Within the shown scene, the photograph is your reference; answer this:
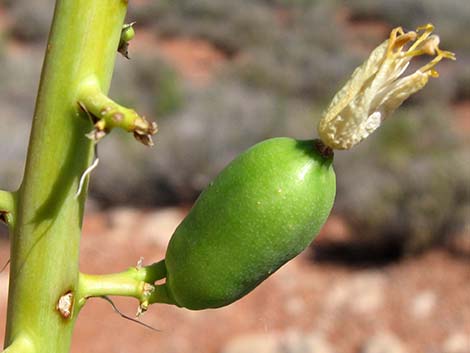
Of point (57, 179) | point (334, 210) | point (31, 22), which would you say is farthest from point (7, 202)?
point (31, 22)

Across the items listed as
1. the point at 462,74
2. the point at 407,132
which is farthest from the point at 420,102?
the point at 407,132

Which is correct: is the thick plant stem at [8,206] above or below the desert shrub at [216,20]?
above

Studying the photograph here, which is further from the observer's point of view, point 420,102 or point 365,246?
point 420,102

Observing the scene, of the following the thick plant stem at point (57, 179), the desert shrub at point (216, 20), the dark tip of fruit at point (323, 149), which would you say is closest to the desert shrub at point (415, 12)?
the desert shrub at point (216, 20)

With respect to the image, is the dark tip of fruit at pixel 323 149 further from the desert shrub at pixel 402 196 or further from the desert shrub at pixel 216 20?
the desert shrub at pixel 216 20

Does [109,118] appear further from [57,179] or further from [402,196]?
[402,196]

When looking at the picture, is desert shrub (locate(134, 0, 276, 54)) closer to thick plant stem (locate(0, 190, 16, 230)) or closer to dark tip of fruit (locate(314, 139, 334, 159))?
dark tip of fruit (locate(314, 139, 334, 159))

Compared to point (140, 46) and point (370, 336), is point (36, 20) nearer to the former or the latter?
point (140, 46)
